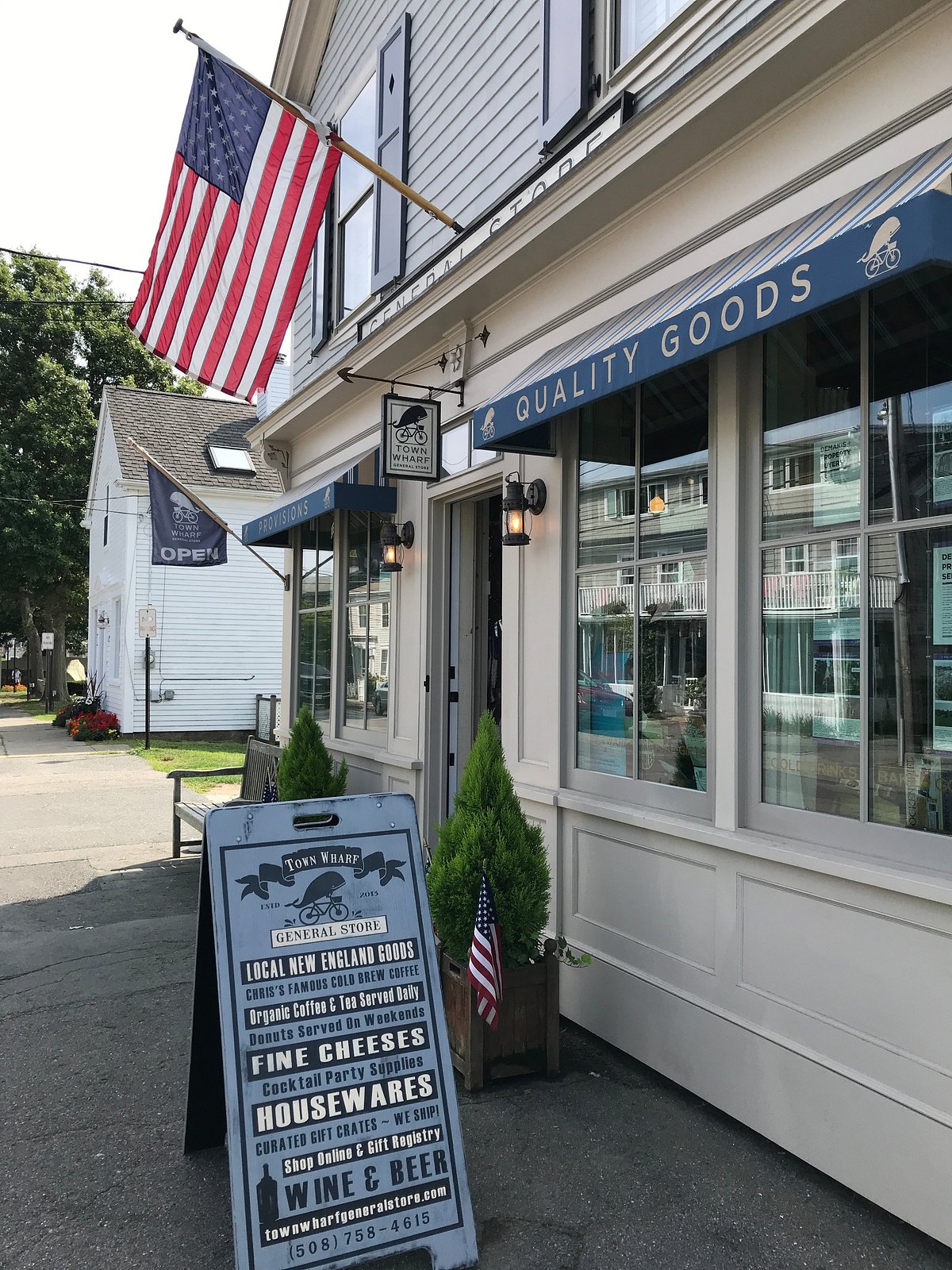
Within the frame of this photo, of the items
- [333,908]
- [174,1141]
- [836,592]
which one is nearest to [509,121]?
[836,592]

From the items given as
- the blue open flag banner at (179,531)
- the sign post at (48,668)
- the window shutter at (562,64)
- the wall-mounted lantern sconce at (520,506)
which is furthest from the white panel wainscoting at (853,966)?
the sign post at (48,668)

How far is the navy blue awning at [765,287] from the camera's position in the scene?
256 cm

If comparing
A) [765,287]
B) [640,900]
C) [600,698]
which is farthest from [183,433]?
[765,287]

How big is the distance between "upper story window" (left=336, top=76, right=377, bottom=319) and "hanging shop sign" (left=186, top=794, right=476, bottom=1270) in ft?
19.9

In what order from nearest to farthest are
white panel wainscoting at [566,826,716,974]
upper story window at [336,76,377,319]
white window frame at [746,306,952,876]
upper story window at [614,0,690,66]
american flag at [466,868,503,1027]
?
white window frame at [746,306,952,876] → american flag at [466,868,503,1027] → white panel wainscoting at [566,826,716,974] → upper story window at [614,0,690,66] → upper story window at [336,76,377,319]

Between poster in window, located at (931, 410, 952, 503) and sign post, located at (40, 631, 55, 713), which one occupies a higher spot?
poster in window, located at (931, 410, 952, 503)

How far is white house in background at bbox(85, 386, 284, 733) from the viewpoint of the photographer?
19.9 metres

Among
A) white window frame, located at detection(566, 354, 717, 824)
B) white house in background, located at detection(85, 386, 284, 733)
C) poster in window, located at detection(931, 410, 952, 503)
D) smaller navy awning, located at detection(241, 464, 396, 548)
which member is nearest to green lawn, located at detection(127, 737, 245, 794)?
white house in background, located at detection(85, 386, 284, 733)

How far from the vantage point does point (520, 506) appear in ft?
16.9

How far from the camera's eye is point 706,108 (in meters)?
3.74

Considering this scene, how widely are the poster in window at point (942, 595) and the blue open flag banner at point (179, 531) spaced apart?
34.6ft

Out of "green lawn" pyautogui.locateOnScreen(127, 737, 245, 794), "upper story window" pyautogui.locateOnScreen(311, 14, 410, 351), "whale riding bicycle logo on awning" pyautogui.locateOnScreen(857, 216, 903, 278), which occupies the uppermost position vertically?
"upper story window" pyautogui.locateOnScreen(311, 14, 410, 351)

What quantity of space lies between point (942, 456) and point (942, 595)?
45 centimetres

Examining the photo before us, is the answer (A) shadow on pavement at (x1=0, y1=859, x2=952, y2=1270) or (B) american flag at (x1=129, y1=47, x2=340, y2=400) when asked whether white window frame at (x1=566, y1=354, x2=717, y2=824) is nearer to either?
(A) shadow on pavement at (x1=0, y1=859, x2=952, y2=1270)
